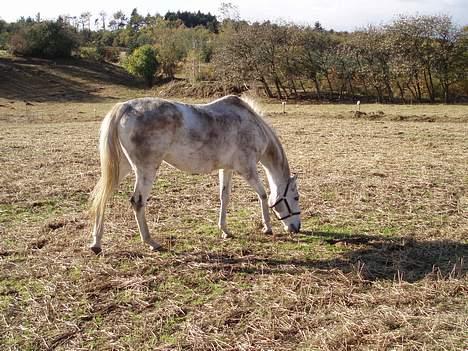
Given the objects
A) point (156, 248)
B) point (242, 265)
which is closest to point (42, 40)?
point (156, 248)

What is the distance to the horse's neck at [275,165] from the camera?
22.8 ft

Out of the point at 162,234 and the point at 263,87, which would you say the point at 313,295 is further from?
the point at 263,87

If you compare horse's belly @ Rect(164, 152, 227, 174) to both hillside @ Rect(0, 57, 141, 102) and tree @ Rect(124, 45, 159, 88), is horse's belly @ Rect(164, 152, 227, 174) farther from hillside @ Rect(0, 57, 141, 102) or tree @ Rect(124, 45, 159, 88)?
tree @ Rect(124, 45, 159, 88)

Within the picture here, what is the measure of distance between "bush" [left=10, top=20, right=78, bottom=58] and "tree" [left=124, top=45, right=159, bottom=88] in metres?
9.45

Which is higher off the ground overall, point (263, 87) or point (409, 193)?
point (263, 87)

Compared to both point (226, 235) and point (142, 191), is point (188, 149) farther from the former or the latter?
point (226, 235)

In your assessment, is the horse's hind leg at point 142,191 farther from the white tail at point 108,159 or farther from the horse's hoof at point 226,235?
the horse's hoof at point 226,235

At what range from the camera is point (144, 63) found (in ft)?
136

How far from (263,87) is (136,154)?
103ft

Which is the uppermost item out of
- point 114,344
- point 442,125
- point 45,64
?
point 45,64

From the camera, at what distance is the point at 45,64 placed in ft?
143

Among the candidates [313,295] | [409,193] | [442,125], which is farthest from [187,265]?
[442,125]

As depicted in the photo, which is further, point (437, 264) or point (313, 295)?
point (437, 264)

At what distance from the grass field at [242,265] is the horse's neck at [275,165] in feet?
2.49
